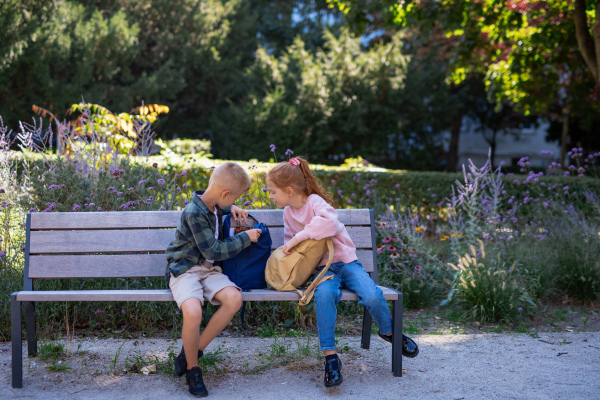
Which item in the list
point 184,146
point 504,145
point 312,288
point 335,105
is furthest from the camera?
point 504,145

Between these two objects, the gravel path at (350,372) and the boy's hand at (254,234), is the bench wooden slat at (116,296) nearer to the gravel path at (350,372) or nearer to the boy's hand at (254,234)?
the boy's hand at (254,234)

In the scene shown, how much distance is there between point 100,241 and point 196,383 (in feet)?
3.92

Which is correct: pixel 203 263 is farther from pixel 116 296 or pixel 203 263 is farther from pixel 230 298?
pixel 116 296

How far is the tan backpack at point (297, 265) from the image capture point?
3.06 m

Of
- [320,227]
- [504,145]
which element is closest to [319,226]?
[320,227]

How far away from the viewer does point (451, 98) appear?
19.1 metres

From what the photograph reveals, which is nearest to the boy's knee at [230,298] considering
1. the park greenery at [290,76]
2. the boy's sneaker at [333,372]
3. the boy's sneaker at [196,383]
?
the boy's sneaker at [196,383]

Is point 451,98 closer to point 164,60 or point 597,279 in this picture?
point 164,60

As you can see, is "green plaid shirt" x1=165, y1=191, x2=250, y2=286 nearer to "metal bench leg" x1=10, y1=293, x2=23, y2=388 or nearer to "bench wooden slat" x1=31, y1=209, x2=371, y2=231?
"bench wooden slat" x1=31, y1=209, x2=371, y2=231

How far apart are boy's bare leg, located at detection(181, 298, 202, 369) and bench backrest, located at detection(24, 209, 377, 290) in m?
0.68

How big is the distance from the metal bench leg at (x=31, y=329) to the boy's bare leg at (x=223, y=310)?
3.49 feet

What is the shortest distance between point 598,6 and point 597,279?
4486 mm

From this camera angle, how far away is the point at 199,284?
2.95 meters

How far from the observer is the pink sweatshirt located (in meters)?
3.03
